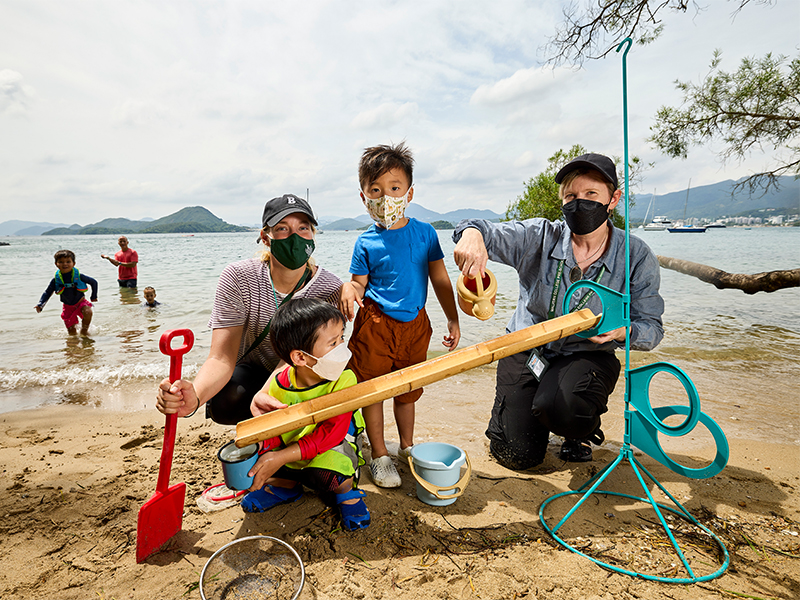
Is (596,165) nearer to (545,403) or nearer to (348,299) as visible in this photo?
(545,403)

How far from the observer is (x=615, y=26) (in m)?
5.65

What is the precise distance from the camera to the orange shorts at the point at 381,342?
2.87m

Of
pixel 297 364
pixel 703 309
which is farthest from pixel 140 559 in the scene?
pixel 703 309

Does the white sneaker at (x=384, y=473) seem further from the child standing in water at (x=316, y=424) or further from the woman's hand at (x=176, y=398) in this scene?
the woman's hand at (x=176, y=398)

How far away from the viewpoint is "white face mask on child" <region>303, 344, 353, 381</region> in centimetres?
215

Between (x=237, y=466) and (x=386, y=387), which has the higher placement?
(x=386, y=387)

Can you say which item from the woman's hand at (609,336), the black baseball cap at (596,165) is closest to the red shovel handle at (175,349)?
the woman's hand at (609,336)

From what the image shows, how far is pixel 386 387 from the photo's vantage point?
75.4 inches

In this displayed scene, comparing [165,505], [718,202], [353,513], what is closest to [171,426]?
[165,505]

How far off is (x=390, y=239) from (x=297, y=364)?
44.4 inches

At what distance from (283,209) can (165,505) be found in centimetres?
174

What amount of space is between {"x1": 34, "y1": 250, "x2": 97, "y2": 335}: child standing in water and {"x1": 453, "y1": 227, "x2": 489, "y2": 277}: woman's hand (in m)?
8.26

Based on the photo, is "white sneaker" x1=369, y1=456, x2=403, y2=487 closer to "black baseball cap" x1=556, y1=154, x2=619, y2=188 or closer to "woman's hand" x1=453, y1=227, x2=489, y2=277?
"woman's hand" x1=453, y1=227, x2=489, y2=277

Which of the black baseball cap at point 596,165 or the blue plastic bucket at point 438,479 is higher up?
the black baseball cap at point 596,165
